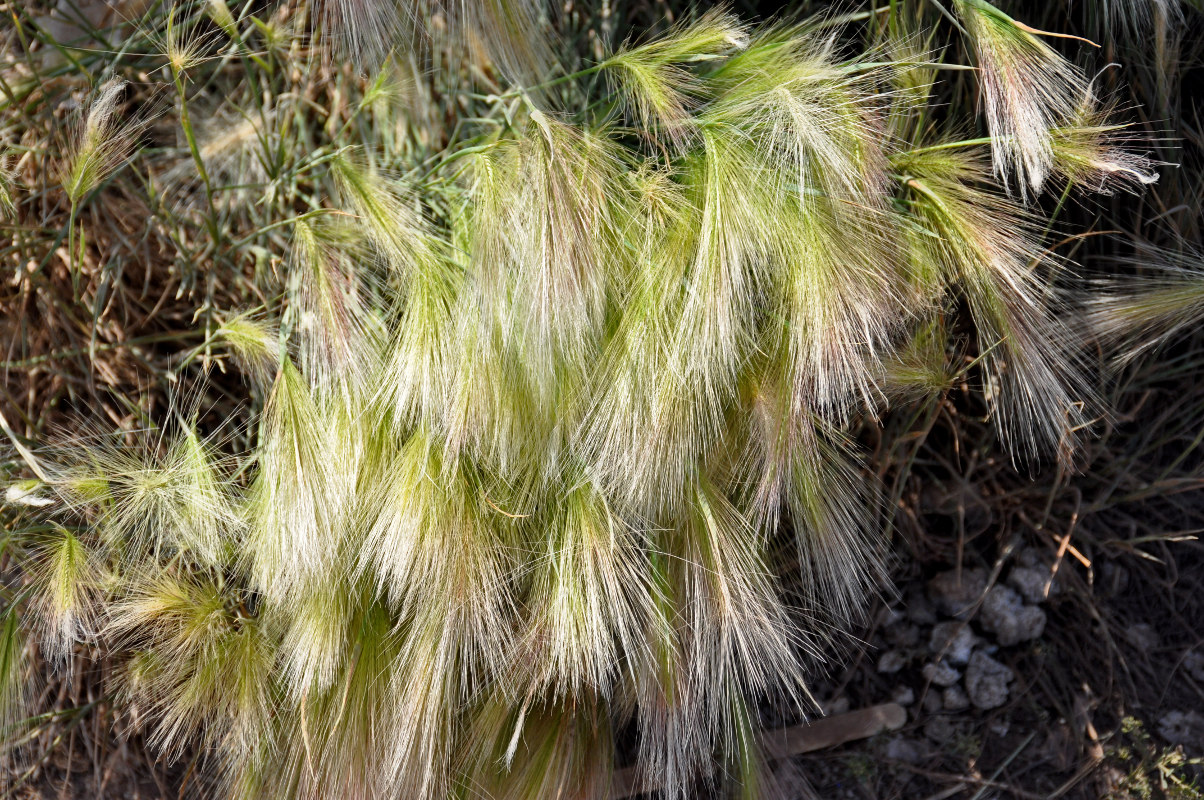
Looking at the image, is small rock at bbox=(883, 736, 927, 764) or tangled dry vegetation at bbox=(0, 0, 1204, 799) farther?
small rock at bbox=(883, 736, 927, 764)

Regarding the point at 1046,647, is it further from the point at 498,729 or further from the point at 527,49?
the point at 527,49

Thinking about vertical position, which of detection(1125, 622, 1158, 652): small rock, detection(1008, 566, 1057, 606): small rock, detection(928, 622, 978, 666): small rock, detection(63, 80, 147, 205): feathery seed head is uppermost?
detection(63, 80, 147, 205): feathery seed head

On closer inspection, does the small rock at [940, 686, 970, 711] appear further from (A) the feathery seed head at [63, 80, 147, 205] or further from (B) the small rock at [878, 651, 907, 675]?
(A) the feathery seed head at [63, 80, 147, 205]

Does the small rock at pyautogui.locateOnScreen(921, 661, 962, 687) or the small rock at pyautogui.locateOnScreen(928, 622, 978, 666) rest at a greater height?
the small rock at pyautogui.locateOnScreen(928, 622, 978, 666)

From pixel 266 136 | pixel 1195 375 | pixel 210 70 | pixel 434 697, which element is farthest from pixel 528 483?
pixel 1195 375

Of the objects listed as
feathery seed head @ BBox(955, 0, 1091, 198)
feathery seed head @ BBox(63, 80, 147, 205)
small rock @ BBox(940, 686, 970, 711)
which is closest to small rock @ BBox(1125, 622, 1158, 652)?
small rock @ BBox(940, 686, 970, 711)

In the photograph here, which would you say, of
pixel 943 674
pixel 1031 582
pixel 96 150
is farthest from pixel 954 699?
pixel 96 150

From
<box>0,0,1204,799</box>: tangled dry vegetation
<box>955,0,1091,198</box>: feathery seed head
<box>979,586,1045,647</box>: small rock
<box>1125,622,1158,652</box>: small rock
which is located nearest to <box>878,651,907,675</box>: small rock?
<box>0,0,1204,799</box>: tangled dry vegetation
